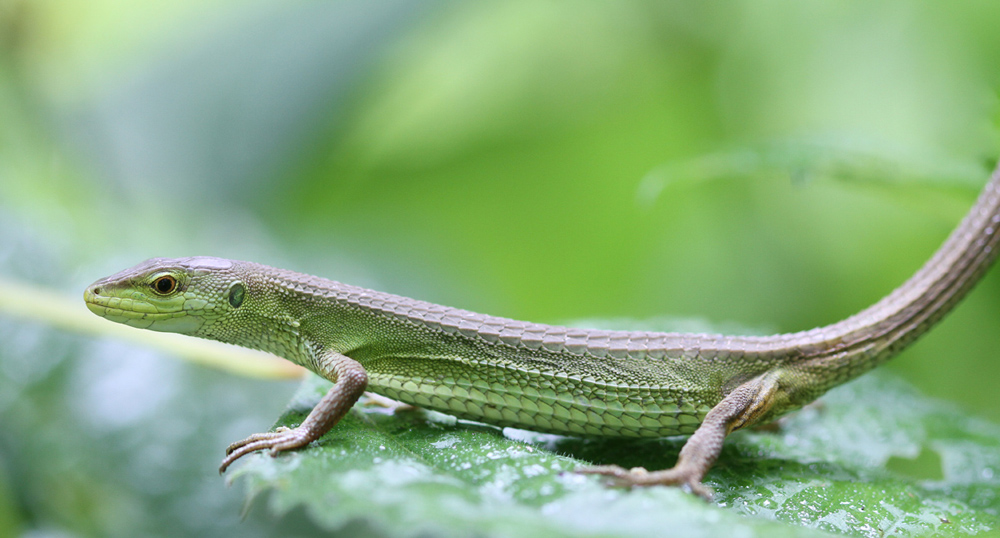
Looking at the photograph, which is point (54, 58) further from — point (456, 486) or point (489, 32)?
point (456, 486)

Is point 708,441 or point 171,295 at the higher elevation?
point 171,295

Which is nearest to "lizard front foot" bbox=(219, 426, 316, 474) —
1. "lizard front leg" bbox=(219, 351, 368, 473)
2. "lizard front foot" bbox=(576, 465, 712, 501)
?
"lizard front leg" bbox=(219, 351, 368, 473)

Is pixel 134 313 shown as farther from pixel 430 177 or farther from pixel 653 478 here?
pixel 430 177

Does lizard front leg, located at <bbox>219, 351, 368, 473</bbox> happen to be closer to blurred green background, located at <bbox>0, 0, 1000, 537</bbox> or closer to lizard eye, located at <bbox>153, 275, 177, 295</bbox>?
lizard eye, located at <bbox>153, 275, 177, 295</bbox>

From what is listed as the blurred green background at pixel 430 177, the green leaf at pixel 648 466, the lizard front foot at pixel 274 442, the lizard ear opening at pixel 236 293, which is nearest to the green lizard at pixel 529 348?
the lizard ear opening at pixel 236 293

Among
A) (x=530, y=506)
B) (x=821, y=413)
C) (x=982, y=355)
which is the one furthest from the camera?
(x=982, y=355)

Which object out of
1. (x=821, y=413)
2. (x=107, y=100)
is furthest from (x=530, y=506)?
(x=107, y=100)

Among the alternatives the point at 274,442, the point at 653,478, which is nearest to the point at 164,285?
the point at 274,442
